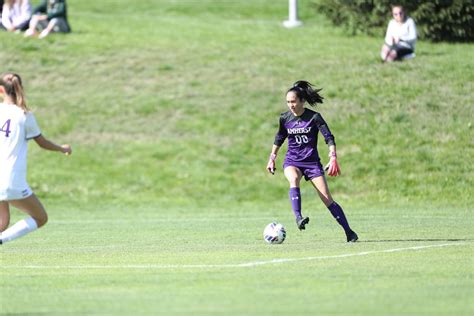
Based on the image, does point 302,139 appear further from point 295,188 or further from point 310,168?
point 295,188

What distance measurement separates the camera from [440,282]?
35.3 feet

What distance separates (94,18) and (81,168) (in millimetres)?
16066

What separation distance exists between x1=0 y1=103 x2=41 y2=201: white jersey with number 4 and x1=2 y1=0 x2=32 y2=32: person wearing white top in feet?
82.7

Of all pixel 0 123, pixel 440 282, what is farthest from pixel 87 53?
pixel 440 282

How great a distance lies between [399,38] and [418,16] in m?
3.91

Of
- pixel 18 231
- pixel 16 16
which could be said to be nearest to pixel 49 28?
pixel 16 16

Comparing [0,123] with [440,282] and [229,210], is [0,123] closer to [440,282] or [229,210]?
[440,282]

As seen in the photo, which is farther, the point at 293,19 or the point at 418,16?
the point at 293,19

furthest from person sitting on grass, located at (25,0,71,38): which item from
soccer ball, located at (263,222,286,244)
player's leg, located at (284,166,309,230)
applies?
soccer ball, located at (263,222,286,244)

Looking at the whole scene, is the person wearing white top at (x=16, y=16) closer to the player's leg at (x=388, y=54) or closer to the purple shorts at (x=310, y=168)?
the player's leg at (x=388, y=54)

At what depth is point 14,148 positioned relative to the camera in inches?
489

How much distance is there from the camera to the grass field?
34.9 feet

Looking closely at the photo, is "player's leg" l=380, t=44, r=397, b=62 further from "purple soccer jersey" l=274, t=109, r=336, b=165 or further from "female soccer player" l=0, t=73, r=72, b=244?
"female soccer player" l=0, t=73, r=72, b=244

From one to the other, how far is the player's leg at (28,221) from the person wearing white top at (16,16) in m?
25.2
